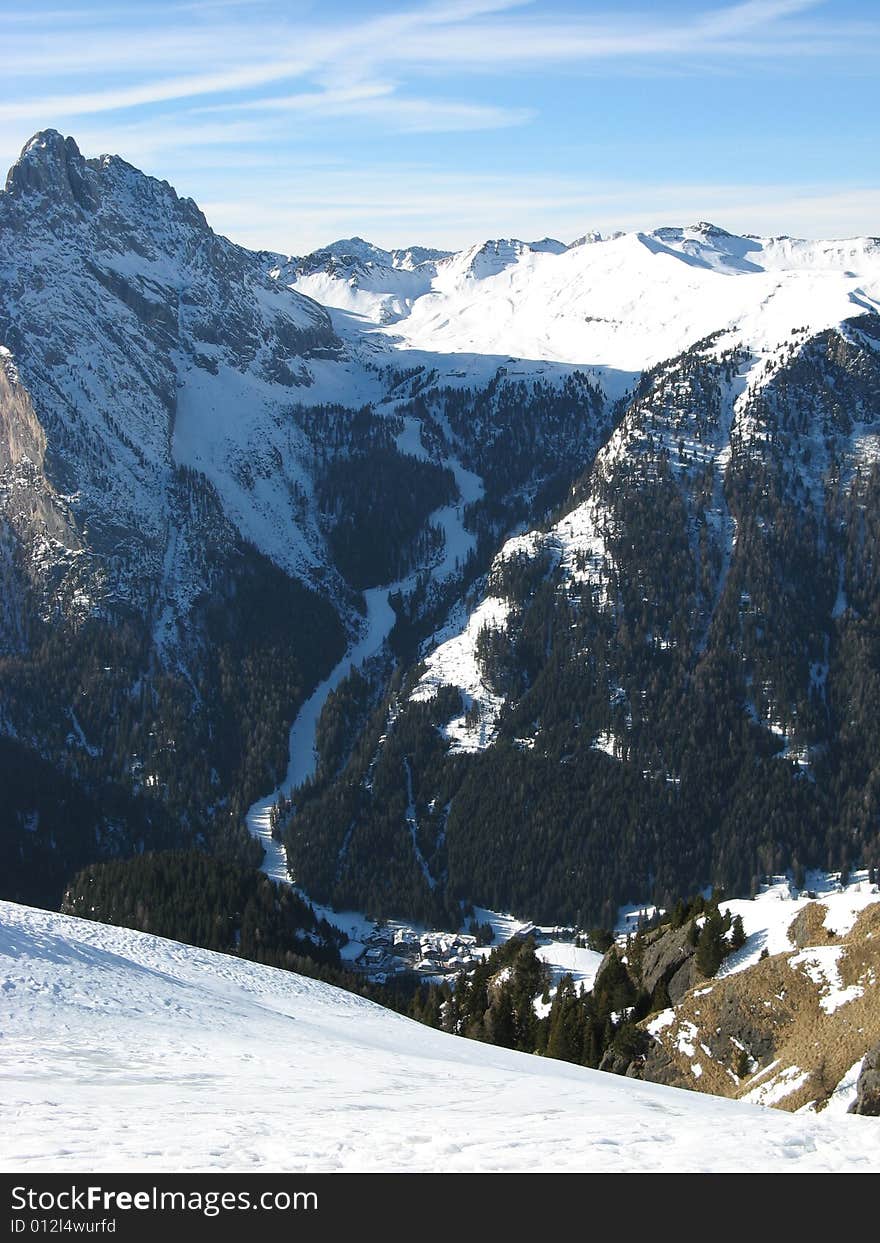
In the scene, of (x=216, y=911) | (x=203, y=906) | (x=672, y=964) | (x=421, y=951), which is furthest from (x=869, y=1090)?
(x=421, y=951)

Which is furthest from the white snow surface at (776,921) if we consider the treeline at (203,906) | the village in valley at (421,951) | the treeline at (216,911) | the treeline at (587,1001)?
the village in valley at (421,951)

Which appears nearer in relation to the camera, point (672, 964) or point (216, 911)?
point (672, 964)

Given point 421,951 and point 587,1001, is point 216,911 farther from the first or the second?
point 587,1001

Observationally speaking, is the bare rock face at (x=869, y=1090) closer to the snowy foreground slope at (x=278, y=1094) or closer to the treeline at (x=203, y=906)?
the snowy foreground slope at (x=278, y=1094)

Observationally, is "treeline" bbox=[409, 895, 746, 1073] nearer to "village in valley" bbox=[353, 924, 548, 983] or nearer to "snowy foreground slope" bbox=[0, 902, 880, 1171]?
"snowy foreground slope" bbox=[0, 902, 880, 1171]

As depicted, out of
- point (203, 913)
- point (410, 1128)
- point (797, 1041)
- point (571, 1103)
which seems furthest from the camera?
point (203, 913)

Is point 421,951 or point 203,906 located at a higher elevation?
point 203,906
